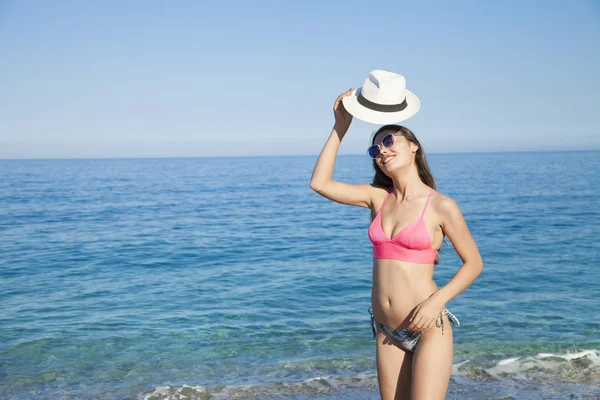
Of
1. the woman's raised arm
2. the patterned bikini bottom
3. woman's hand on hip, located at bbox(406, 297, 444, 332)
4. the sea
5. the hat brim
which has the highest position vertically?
the hat brim

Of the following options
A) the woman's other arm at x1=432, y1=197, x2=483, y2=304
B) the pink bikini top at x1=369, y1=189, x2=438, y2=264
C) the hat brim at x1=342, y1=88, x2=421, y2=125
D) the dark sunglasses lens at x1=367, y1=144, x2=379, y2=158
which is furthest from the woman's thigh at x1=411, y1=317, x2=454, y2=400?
the hat brim at x1=342, y1=88, x2=421, y2=125

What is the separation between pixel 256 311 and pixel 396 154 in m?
A: 8.62

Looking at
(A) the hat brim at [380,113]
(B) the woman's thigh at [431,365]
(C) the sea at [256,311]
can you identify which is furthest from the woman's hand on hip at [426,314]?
(C) the sea at [256,311]

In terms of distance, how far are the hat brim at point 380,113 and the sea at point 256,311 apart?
169 inches

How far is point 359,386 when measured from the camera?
24.7 feet

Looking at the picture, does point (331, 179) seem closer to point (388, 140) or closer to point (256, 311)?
point (388, 140)

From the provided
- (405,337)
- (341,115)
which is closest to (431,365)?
(405,337)

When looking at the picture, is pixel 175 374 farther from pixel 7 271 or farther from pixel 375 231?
pixel 7 271

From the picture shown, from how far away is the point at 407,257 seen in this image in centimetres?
382

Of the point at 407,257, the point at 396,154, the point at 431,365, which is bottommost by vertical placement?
the point at 431,365

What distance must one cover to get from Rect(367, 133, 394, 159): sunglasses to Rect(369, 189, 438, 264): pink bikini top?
1.35ft

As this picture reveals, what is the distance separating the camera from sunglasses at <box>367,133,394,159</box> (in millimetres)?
3930

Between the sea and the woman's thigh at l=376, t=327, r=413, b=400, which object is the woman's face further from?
the sea

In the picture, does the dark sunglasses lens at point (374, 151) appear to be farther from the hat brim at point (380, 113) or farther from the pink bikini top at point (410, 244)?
the pink bikini top at point (410, 244)
